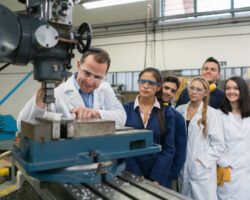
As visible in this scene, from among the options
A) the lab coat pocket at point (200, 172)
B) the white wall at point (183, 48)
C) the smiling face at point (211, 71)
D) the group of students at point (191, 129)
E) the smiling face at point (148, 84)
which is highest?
the white wall at point (183, 48)

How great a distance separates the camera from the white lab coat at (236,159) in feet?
5.93

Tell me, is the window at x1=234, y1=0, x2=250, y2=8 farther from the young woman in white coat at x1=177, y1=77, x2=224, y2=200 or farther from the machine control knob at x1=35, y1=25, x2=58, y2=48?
the machine control knob at x1=35, y1=25, x2=58, y2=48

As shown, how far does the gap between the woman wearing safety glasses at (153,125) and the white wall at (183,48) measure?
10.3ft

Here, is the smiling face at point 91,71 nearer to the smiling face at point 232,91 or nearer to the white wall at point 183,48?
the smiling face at point 232,91

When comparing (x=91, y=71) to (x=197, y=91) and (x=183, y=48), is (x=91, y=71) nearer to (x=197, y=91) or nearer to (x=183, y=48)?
(x=197, y=91)

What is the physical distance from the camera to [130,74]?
5113 millimetres

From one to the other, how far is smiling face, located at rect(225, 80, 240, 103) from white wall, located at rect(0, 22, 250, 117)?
262 cm

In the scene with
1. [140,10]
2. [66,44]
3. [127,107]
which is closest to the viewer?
[66,44]

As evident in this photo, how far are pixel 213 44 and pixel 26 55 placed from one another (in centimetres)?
415

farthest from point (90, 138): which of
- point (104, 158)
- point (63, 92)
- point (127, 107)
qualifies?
point (127, 107)

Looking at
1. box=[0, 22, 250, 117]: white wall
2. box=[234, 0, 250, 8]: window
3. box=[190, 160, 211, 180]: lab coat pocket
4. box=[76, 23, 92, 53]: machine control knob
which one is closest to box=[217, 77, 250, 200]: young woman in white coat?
box=[190, 160, 211, 180]: lab coat pocket

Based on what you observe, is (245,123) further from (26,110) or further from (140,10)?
(140,10)

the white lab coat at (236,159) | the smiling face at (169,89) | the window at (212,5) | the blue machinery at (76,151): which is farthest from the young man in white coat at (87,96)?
the window at (212,5)

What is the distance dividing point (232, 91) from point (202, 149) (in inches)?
18.3
